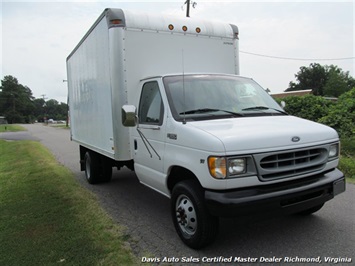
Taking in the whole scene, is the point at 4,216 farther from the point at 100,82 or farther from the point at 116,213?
the point at 100,82

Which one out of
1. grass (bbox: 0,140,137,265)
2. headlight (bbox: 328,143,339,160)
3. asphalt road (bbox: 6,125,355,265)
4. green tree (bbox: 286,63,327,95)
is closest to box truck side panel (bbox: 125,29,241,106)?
asphalt road (bbox: 6,125,355,265)

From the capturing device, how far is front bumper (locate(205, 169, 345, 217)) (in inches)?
129

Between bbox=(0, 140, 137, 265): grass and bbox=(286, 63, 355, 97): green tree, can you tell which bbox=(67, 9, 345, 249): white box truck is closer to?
bbox=(0, 140, 137, 265): grass

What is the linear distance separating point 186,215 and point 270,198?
1064mm

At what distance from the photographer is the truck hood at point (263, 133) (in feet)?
11.0

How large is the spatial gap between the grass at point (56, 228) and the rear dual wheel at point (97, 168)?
0.46 metres

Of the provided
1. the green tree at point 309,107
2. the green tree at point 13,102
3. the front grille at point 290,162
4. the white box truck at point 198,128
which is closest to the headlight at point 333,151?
the white box truck at point 198,128

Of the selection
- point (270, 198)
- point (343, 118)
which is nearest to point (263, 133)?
point (270, 198)

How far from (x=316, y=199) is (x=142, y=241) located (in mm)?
2206

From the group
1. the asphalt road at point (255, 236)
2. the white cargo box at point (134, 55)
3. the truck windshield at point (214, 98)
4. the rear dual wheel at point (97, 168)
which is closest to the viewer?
the asphalt road at point (255, 236)

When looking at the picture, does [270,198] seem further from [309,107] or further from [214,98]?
[309,107]

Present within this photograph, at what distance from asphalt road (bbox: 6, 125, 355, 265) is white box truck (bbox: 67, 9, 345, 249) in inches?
8.8

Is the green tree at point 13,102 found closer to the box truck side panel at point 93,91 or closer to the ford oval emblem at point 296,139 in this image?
the box truck side panel at point 93,91

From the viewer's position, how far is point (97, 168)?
7.37 meters
